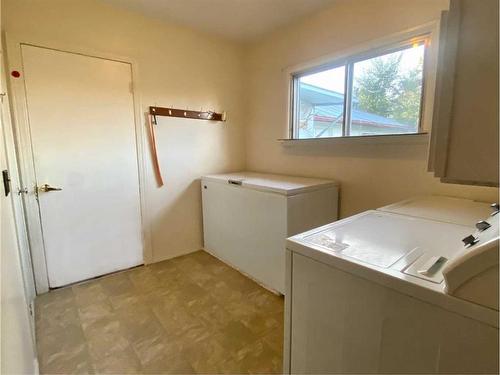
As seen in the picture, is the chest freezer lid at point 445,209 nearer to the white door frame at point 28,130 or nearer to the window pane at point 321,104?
the window pane at point 321,104

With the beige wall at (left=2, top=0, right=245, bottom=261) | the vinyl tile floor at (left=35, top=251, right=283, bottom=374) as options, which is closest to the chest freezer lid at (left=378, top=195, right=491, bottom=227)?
the vinyl tile floor at (left=35, top=251, right=283, bottom=374)

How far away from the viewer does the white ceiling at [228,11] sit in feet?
7.30

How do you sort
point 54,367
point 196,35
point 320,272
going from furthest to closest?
point 196,35, point 54,367, point 320,272

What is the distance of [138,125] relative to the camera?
2516mm

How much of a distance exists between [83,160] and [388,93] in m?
2.56

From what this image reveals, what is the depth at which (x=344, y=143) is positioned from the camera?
7.42 feet

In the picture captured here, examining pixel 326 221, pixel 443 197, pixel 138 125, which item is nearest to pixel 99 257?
pixel 138 125

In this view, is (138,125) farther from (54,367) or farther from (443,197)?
(443,197)

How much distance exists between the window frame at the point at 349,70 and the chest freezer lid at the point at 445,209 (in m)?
0.51

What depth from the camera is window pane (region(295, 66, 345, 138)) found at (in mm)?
2359

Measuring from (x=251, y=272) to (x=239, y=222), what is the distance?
468 mm

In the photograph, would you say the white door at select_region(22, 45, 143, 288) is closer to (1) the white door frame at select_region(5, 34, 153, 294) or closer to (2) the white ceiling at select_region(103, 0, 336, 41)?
(1) the white door frame at select_region(5, 34, 153, 294)

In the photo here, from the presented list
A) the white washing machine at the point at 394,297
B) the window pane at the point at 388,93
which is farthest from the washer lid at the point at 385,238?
the window pane at the point at 388,93

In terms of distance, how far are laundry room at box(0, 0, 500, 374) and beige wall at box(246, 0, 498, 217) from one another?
Answer: 0.02 metres
